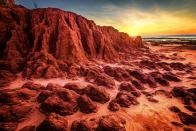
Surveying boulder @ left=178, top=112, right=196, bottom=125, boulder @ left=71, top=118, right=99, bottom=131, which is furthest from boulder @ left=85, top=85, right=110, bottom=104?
boulder @ left=178, top=112, right=196, bottom=125

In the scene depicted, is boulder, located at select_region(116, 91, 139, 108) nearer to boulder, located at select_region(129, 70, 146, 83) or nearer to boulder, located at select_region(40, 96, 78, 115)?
boulder, located at select_region(40, 96, 78, 115)

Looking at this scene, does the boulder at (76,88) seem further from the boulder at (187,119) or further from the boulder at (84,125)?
the boulder at (187,119)

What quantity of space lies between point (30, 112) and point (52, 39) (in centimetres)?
823

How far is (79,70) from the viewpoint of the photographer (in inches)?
503

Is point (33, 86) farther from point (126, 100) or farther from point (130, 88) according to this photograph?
point (130, 88)

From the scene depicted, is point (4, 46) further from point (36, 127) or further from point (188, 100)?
point (188, 100)

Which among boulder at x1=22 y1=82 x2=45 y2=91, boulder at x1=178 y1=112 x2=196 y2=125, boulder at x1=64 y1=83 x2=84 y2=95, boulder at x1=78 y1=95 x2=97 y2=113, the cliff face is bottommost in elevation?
boulder at x1=178 y1=112 x2=196 y2=125

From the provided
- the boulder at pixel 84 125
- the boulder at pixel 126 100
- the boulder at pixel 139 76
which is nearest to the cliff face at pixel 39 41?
the boulder at pixel 139 76

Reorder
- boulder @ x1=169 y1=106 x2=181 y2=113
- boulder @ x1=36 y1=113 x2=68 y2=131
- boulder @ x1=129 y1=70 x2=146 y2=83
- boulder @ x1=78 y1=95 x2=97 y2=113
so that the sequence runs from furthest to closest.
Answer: boulder @ x1=129 y1=70 x2=146 y2=83, boulder @ x1=169 y1=106 x2=181 y2=113, boulder @ x1=78 y1=95 x2=97 y2=113, boulder @ x1=36 y1=113 x2=68 y2=131

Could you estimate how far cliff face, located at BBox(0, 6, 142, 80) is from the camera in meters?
11.5

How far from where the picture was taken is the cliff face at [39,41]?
37.7ft

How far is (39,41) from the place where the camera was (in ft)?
43.7

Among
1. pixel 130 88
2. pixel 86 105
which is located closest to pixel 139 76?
pixel 130 88

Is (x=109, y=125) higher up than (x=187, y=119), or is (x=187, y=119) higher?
(x=109, y=125)
